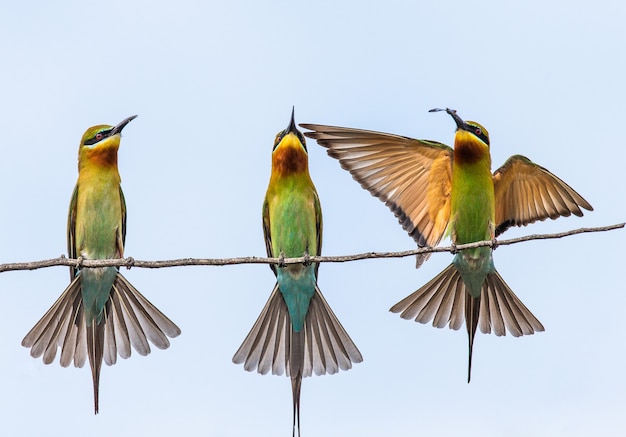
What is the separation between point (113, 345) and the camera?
417 centimetres

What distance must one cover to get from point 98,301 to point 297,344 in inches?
37.5

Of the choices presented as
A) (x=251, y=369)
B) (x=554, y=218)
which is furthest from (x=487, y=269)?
(x=251, y=369)

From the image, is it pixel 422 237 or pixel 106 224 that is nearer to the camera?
pixel 106 224

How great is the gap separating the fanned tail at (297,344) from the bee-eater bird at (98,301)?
41cm

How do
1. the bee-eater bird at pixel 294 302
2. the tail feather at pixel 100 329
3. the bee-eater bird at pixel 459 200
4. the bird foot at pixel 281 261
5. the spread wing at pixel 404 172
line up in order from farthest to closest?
1. the spread wing at pixel 404 172
2. the bee-eater bird at pixel 459 200
3. the bee-eater bird at pixel 294 302
4. the tail feather at pixel 100 329
5. the bird foot at pixel 281 261

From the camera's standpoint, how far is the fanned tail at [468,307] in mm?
4395

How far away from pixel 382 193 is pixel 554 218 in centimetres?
90

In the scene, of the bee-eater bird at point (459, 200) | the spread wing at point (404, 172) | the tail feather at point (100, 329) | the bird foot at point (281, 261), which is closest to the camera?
the bird foot at point (281, 261)

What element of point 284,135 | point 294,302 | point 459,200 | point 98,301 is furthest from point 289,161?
point 98,301

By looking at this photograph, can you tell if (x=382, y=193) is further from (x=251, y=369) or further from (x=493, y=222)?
(x=251, y=369)

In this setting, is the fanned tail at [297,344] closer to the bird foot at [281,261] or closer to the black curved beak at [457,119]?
the bird foot at [281,261]

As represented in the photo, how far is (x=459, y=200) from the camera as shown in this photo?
14.4 ft

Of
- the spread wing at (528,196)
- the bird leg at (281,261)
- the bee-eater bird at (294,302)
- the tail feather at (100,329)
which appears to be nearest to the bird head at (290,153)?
the bee-eater bird at (294,302)

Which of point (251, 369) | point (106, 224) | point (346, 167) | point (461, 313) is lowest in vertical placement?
point (251, 369)
